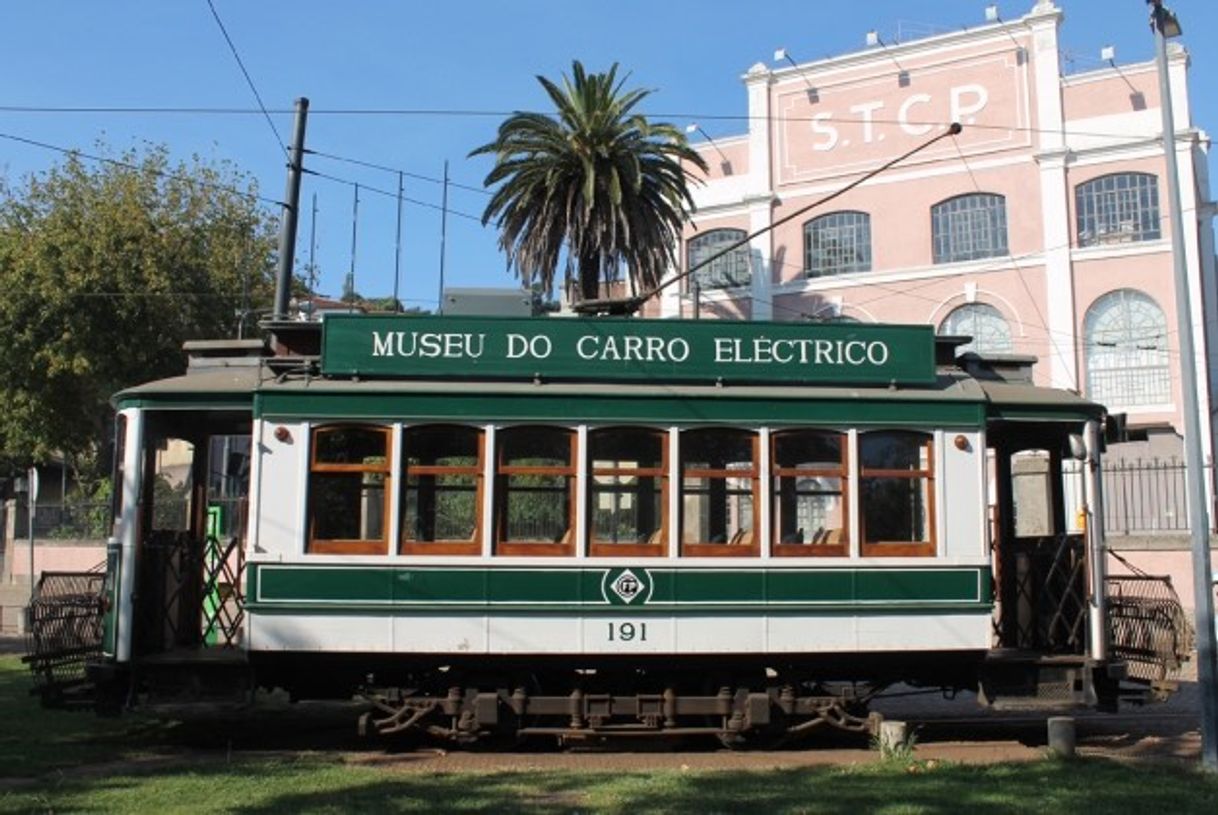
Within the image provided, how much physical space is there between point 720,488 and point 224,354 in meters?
4.89

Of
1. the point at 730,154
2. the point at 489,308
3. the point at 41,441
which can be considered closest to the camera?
the point at 489,308

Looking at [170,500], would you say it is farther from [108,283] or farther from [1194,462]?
[108,283]

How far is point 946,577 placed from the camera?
10477mm

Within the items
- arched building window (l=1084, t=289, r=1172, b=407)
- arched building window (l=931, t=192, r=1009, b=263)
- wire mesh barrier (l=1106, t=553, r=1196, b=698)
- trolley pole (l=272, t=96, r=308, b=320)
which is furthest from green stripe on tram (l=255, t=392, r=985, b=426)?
arched building window (l=931, t=192, r=1009, b=263)

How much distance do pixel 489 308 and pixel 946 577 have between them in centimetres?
526

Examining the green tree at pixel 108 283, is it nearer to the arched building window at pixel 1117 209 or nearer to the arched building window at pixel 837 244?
the arched building window at pixel 837 244

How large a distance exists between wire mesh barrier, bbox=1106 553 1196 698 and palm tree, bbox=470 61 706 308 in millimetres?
17232

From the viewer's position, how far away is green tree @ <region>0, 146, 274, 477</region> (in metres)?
30.5

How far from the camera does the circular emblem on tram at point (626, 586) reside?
10195 mm

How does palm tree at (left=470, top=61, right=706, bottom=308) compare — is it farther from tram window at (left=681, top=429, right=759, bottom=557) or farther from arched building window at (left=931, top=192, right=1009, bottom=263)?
tram window at (left=681, top=429, right=759, bottom=557)

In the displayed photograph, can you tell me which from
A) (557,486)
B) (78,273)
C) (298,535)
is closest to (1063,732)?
(557,486)

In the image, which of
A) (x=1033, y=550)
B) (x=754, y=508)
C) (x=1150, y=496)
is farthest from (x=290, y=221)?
(x=1150, y=496)

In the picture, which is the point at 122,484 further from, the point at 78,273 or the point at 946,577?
the point at 78,273

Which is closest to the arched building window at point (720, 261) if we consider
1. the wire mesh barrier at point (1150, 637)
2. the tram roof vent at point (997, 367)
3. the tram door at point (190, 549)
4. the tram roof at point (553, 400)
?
the tram roof vent at point (997, 367)
